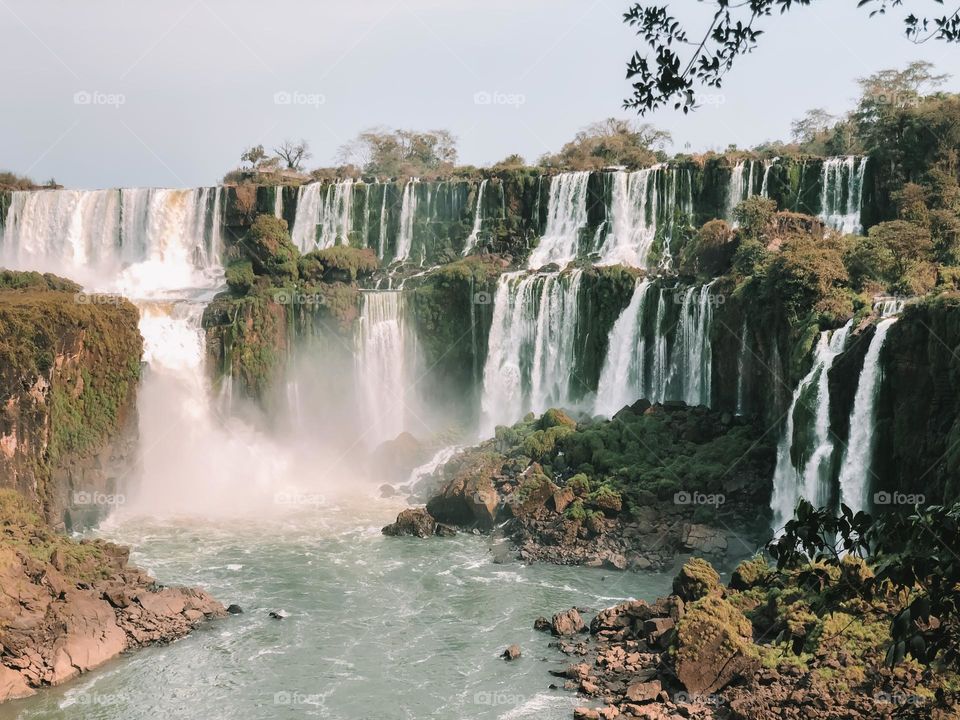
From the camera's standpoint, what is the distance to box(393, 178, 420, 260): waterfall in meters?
40.1

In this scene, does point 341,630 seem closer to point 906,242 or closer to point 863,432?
point 863,432

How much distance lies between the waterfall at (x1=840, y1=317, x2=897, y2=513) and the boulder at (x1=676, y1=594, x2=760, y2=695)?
580 centimetres

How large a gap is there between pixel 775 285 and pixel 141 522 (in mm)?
17031

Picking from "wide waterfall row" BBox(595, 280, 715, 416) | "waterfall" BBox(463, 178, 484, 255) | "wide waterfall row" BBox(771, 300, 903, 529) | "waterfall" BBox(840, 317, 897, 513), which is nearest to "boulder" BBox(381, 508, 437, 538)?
"wide waterfall row" BBox(595, 280, 715, 416)

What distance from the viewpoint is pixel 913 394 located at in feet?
65.3

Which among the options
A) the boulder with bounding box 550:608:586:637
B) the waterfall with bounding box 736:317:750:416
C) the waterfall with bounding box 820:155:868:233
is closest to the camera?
the boulder with bounding box 550:608:586:637

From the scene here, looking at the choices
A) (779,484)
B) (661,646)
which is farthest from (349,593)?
(779,484)

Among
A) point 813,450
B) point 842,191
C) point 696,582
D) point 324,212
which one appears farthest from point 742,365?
point 324,212

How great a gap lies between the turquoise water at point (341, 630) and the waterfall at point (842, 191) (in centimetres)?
1708

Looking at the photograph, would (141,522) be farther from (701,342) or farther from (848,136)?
(848,136)

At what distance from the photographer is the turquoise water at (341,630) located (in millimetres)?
16109

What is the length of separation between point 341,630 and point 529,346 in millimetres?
14902

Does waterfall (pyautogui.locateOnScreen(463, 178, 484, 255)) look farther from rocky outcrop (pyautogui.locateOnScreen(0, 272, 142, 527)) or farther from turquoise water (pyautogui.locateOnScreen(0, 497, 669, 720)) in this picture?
turquoise water (pyautogui.locateOnScreen(0, 497, 669, 720))

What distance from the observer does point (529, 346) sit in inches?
1273
